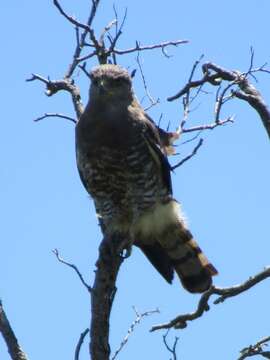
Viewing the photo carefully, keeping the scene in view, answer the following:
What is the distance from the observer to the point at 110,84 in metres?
6.27

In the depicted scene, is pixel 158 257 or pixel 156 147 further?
pixel 158 257

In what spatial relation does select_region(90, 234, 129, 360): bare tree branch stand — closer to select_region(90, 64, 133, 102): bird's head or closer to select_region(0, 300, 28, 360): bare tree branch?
select_region(0, 300, 28, 360): bare tree branch

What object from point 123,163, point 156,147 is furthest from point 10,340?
point 156,147

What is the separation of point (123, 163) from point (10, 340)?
222 cm

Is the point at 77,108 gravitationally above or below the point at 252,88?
above

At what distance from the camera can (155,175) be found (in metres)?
6.25

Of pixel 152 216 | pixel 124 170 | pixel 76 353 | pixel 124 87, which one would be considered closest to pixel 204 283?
pixel 152 216

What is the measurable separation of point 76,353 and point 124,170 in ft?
7.01

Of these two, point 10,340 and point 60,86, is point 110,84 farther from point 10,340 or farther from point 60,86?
point 10,340

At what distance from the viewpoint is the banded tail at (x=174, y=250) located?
6543 mm

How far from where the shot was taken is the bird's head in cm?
614

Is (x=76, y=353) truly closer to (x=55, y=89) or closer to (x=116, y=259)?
(x=116, y=259)

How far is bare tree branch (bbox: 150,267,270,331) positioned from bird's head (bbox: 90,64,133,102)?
2217mm

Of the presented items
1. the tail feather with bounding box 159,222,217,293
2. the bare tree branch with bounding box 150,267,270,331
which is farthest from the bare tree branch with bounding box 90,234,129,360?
the tail feather with bounding box 159,222,217,293
